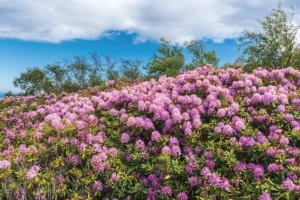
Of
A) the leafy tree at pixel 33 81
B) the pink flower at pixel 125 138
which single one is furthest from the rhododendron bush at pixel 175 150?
the leafy tree at pixel 33 81

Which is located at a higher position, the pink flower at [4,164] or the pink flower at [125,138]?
the pink flower at [125,138]

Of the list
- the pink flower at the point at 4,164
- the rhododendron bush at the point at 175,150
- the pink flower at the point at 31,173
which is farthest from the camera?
the pink flower at the point at 4,164

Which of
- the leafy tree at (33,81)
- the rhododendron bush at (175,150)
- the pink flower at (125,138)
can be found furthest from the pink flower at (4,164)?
the leafy tree at (33,81)

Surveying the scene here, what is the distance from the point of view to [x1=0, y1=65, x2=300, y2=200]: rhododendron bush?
5.31m

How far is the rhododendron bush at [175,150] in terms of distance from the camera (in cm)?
531

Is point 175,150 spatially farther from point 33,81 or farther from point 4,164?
point 33,81

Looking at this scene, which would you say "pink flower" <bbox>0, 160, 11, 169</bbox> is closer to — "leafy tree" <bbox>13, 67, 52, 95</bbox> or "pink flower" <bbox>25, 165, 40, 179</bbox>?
"pink flower" <bbox>25, 165, 40, 179</bbox>

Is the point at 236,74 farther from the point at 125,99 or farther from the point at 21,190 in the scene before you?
the point at 21,190

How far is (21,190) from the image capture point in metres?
5.80

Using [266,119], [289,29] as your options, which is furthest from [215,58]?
[266,119]

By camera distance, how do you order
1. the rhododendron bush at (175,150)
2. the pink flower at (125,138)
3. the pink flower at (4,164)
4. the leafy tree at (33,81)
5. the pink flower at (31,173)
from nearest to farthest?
the rhododendron bush at (175,150), the pink flower at (31,173), the pink flower at (4,164), the pink flower at (125,138), the leafy tree at (33,81)

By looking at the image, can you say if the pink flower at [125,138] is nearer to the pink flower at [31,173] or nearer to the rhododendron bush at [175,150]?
the rhododendron bush at [175,150]

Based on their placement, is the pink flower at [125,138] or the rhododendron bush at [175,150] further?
the pink flower at [125,138]

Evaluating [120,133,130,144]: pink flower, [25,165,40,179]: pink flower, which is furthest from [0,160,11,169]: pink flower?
[120,133,130,144]: pink flower
